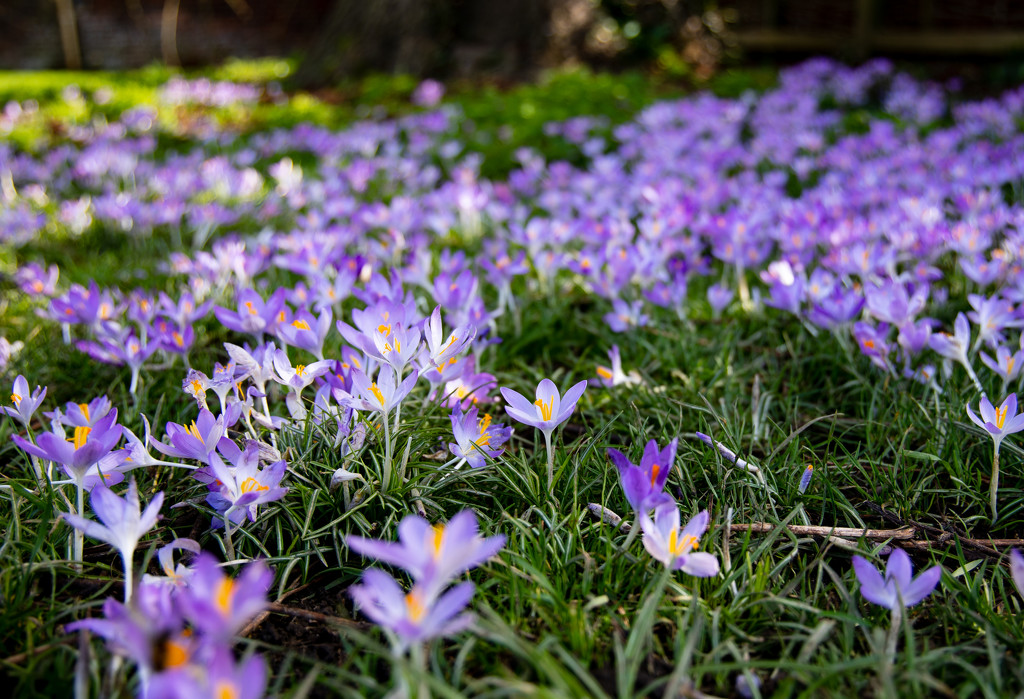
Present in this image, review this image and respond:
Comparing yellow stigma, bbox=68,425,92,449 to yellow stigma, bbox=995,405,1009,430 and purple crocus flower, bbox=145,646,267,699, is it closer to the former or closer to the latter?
purple crocus flower, bbox=145,646,267,699

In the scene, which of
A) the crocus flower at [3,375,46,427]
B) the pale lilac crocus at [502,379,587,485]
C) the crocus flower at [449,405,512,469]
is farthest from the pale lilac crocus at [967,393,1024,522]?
the crocus flower at [3,375,46,427]

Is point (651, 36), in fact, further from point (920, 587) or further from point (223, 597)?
point (223, 597)

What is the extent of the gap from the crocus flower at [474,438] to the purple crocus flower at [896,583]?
584 millimetres

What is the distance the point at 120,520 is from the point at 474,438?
565 millimetres

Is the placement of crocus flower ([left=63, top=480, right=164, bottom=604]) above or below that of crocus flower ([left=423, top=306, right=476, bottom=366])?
below

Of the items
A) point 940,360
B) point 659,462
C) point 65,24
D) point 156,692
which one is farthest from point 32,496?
point 65,24

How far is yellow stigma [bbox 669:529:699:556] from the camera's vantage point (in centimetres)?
102

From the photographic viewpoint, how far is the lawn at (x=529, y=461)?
94 centimetres

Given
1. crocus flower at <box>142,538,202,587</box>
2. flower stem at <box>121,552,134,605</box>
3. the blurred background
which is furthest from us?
the blurred background

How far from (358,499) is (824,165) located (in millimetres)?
3793

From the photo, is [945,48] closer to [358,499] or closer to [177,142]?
[177,142]

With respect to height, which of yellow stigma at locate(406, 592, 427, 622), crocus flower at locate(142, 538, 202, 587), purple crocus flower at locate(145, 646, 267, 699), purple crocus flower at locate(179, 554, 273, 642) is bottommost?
crocus flower at locate(142, 538, 202, 587)

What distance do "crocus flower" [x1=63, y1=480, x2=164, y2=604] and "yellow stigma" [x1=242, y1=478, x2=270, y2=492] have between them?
0.17 m

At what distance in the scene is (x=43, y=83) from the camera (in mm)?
9352
